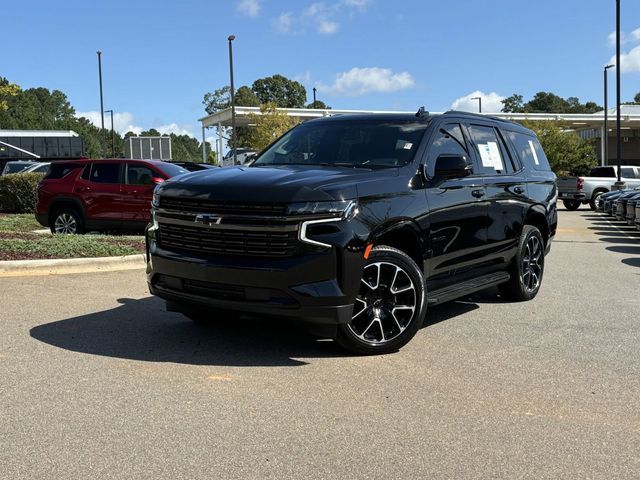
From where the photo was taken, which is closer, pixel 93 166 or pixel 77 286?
pixel 77 286

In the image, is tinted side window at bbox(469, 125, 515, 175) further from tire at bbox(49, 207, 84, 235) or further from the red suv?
tire at bbox(49, 207, 84, 235)

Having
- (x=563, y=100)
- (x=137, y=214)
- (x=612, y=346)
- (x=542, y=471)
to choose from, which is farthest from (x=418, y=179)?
(x=563, y=100)

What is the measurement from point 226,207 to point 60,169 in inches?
393

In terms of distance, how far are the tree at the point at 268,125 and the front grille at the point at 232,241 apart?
40.8 metres

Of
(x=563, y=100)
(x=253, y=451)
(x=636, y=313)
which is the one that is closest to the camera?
(x=253, y=451)

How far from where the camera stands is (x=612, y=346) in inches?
218

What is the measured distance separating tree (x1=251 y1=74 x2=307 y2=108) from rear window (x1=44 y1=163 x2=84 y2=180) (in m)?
111

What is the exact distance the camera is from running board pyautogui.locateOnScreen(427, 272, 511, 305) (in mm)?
5641

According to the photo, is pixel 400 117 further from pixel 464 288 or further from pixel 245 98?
pixel 245 98

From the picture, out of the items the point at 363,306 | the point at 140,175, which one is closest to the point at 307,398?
the point at 363,306

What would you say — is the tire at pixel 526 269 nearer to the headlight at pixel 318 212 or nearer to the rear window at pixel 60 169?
the headlight at pixel 318 212

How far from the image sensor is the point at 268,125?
46.3 m

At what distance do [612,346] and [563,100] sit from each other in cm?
16469

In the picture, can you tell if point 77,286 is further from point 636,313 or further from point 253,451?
point 636,313
